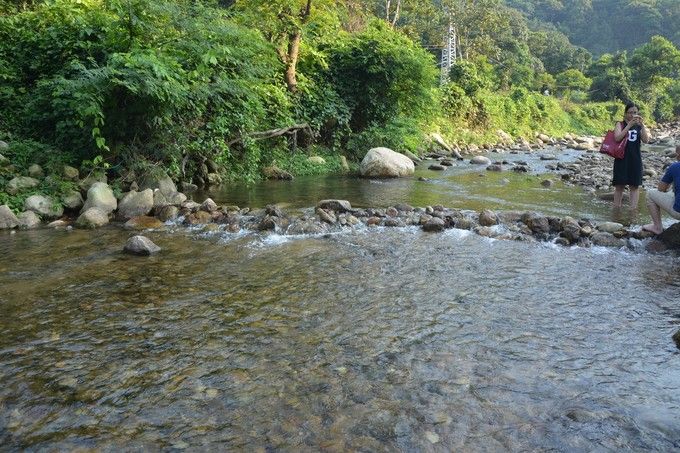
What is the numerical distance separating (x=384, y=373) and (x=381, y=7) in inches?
1708

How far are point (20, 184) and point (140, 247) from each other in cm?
338

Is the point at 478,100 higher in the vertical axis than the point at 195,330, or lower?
higher

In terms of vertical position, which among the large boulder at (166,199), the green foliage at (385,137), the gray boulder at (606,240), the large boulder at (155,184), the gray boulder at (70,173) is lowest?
the gray boulder at (606,240)

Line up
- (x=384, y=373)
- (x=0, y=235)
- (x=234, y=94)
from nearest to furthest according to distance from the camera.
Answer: (x=384, y=373)
(x=0, y=235)
(x=234, y=94)

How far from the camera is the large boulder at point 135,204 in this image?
26.0 ft

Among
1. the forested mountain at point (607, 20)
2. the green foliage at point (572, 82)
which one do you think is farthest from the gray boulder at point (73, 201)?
the forested mountain at point (607, 20)

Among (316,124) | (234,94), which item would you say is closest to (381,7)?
(316,124)

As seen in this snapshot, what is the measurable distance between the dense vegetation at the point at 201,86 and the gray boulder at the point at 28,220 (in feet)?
2.56

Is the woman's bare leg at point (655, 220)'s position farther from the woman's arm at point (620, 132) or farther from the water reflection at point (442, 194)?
the woman's arm at point (620, 132)

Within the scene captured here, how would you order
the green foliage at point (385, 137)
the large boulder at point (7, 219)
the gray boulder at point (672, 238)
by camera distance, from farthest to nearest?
the green foliage at point (385, 137)
the large boulder at point (7, 219)
the gray boulder at point (672, 238)

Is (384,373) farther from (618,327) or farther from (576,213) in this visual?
(576,213)

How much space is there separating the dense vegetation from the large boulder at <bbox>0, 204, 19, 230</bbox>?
2.38 feet

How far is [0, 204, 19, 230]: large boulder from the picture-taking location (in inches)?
276

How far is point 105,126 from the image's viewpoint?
8.66 meters
